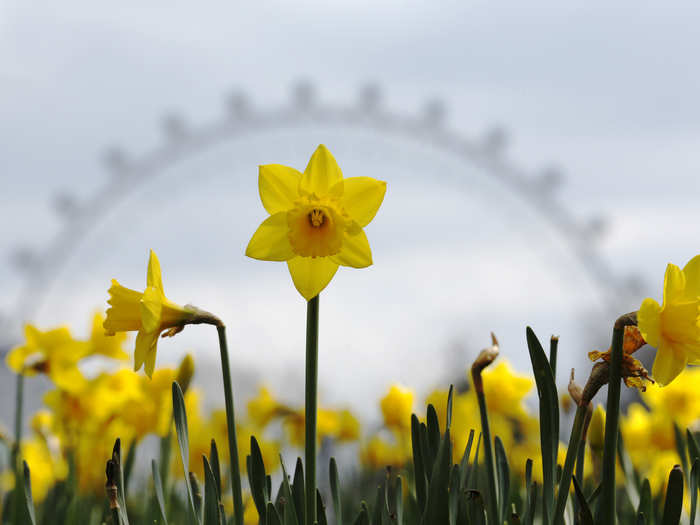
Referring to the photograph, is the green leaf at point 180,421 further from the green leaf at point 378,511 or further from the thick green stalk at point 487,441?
the thick green stalk at point 487,441

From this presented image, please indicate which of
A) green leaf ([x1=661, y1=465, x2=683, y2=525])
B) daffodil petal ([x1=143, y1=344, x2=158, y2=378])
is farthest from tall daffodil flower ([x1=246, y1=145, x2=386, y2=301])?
green leaf ([x1=661, y1=465, x2=683, y2=525])

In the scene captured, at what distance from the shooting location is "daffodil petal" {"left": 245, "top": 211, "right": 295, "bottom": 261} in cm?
116

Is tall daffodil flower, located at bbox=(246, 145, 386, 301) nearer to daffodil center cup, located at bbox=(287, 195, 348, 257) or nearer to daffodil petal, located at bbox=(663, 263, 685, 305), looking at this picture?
daffodil center cup, located at bbox=(287, 195, 348, 257)

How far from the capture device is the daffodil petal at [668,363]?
1027 mm

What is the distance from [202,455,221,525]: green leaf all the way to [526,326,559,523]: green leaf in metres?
0.52

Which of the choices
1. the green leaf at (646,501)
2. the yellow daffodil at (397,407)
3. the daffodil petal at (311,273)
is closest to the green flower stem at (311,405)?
the daffodil petal at (311,273)

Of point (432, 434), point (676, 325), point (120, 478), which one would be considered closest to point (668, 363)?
point (676, 325)

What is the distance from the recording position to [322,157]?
3.84ft

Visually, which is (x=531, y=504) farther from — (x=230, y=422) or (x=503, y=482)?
(x=230, y=422)

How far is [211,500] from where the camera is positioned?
1.20 meters

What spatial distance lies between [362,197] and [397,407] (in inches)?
86.1

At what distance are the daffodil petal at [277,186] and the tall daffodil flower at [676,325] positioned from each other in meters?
0.58

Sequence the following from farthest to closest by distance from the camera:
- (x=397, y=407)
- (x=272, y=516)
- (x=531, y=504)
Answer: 1. (x=397, y=407)
2. (x=531, y=504)
3. (x=272, y=516)

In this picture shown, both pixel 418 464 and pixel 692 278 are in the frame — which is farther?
pixel 418 464
